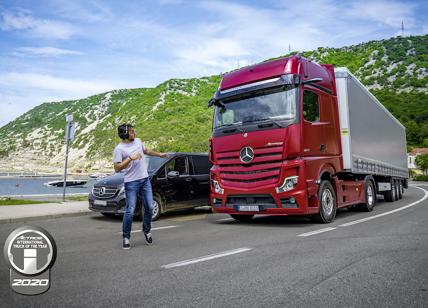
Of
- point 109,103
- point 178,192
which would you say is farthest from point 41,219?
point 109,103

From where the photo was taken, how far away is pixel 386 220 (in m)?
9.17

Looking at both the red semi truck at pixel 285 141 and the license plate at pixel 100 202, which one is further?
the license plate at pixel 100 202

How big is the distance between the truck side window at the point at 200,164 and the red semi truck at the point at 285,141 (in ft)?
8.36

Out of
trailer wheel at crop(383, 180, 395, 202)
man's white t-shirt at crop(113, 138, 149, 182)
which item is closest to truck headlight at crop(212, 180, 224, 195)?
man's white t-shirt at crop(113, 138, 149, 182)

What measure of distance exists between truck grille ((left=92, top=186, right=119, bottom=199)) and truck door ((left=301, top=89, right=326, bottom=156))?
4.75 meters

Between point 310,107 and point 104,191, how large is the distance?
5.39 meters

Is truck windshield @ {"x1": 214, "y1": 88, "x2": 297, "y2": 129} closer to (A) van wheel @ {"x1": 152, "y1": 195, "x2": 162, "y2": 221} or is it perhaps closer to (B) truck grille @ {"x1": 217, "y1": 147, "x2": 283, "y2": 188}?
(B) truck grille @ {"x1": 217, "y1": 147, "x2": 283, "y2": 188}

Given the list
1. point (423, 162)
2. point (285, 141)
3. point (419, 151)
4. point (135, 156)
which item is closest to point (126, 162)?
point (135, 156)

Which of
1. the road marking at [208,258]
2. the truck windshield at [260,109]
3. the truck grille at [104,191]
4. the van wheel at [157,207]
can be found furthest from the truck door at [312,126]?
the truck grille at [104,191]

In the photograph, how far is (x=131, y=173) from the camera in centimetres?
620

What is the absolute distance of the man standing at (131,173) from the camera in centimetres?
606

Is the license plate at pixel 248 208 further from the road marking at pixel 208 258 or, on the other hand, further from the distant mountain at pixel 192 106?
the distant mountain at pixel 192 106

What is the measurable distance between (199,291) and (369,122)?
32.4ft

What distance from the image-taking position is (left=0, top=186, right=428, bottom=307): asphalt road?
133 inches
